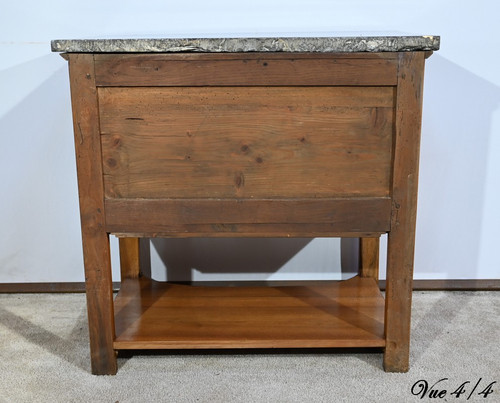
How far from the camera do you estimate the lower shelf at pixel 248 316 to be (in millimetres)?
1255

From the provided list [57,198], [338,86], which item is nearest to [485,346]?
[338,86]

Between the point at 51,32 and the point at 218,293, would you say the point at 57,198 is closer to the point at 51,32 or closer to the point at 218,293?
the point at 51,32

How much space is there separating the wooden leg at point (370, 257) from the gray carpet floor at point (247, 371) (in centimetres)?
19

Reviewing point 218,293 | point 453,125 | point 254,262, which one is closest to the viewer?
point 218,293

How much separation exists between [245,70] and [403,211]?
45cm

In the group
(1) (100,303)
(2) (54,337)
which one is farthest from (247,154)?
(2) (54,337)

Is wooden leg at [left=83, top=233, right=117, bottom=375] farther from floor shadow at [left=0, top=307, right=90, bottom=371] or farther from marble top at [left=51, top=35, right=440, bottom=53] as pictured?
marble top at [left=51, top=35, right=440, bottom=53]

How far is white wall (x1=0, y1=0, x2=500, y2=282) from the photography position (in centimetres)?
158

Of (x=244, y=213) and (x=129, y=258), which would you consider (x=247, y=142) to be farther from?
(x=129, y=258)

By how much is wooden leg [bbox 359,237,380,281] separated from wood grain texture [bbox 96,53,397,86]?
64cm

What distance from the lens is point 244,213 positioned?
1.18 m

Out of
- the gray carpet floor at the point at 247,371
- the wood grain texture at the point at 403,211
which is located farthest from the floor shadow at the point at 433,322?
the wood grain texture at the point at 403,211

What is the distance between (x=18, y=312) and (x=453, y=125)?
4.63 feet

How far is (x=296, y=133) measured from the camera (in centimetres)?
115
